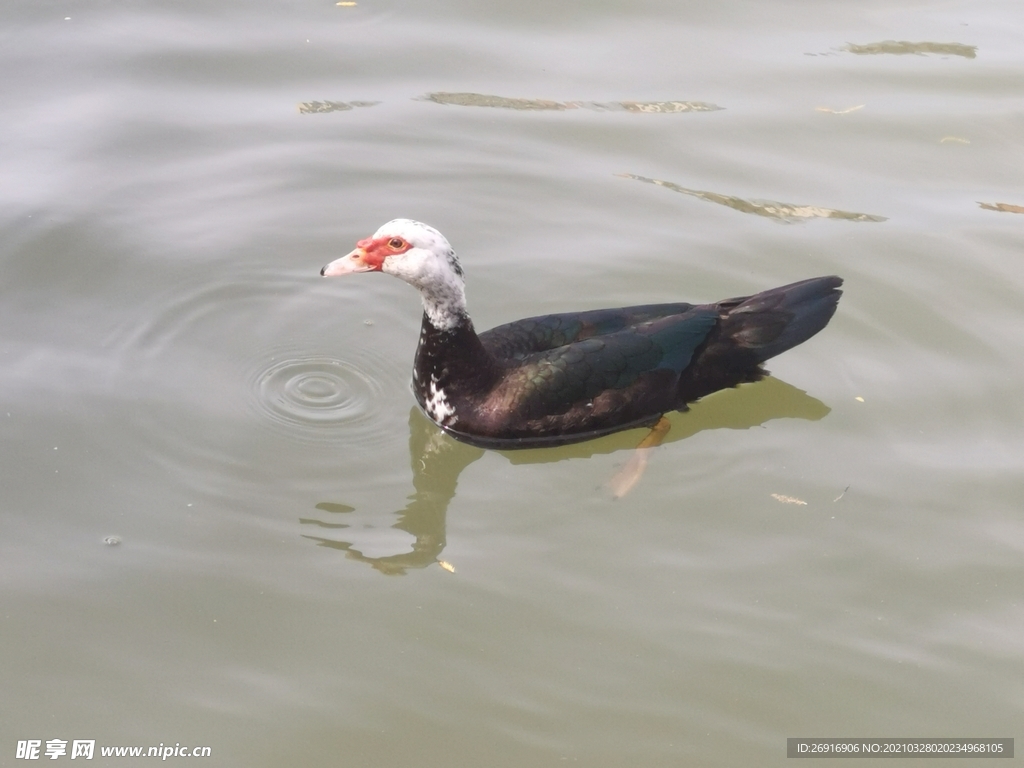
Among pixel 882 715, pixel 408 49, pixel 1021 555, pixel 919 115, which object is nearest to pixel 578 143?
pixel 408 49

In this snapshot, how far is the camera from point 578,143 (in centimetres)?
989

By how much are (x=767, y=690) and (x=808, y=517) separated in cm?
129

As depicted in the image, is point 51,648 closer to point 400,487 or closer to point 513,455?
point 400,487

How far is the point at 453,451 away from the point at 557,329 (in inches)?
36.5

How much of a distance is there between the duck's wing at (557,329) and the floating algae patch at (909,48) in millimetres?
5278

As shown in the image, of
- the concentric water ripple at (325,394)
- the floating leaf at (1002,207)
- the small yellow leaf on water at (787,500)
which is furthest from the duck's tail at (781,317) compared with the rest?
the floating leaf at (1002,207)

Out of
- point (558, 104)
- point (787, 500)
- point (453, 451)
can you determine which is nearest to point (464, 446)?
point (453, 451)

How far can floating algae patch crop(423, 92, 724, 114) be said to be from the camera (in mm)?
10328

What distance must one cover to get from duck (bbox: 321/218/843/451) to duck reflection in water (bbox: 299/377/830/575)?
85 millimetres

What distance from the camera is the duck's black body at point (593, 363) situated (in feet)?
22.7

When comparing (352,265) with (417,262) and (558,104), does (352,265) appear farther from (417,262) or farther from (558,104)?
(558,104)

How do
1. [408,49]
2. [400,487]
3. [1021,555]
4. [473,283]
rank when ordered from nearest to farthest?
1. [1021,555]
2. [400,487]
3. [473,283]
4. [408,49]

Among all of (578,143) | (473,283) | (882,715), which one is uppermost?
(578,143)

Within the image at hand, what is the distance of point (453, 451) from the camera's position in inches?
276
